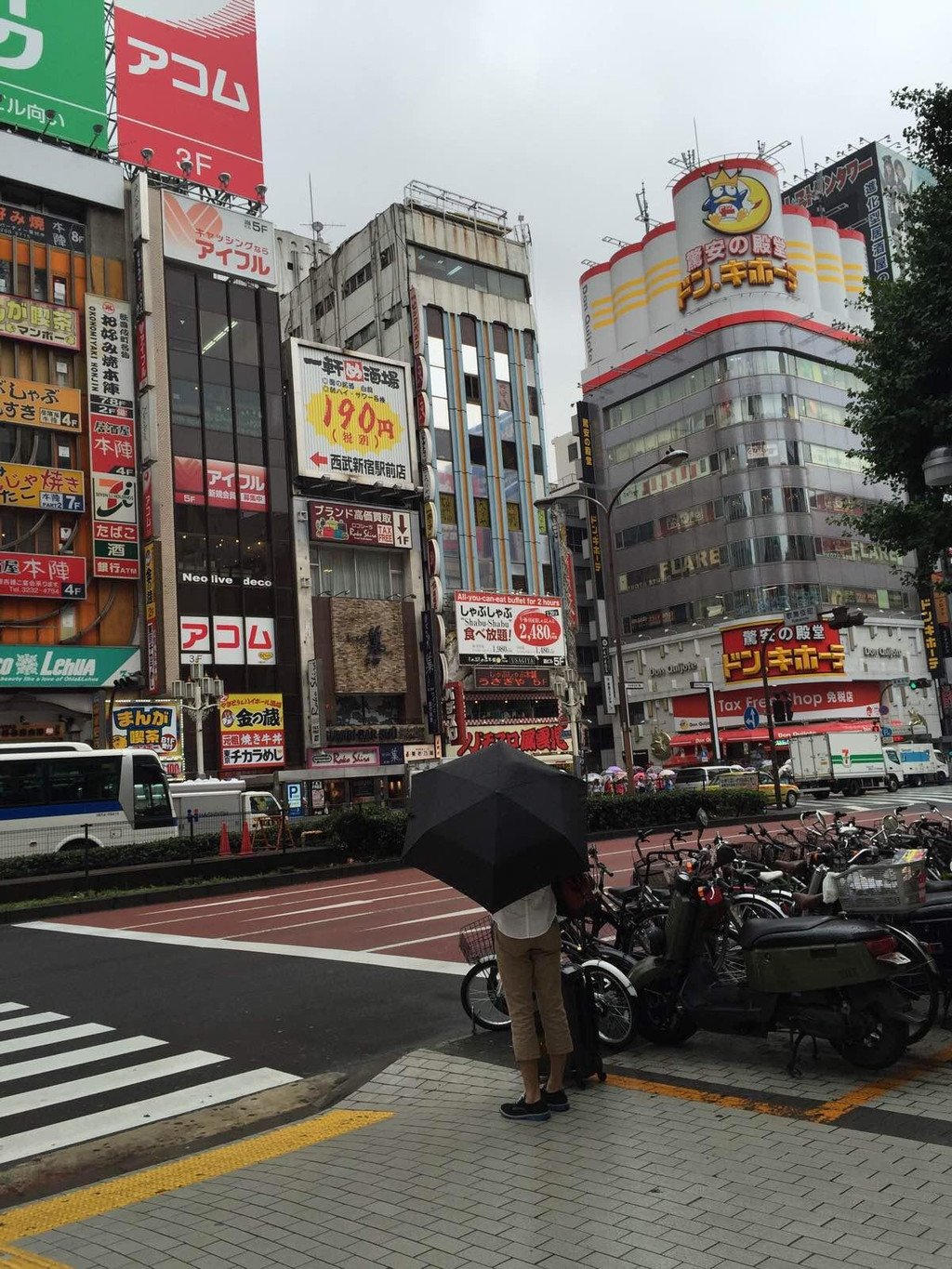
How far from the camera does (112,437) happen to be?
42.1 meters

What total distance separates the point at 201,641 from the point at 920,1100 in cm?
3988

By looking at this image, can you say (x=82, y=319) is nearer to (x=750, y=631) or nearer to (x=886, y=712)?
(x=750, y=631)

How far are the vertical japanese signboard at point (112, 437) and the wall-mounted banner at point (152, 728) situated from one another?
19.2 feet

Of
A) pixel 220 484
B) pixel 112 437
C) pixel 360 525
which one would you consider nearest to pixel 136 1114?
pixel 112 437

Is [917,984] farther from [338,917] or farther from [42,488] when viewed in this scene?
[42,488]

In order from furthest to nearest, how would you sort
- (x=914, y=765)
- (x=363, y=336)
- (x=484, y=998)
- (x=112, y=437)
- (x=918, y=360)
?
1. (x=363, y=336)
2. (x=914, y=765)
3. (x=112, y=437)
4. (x=918, y=360)
5. (x=484, y=998)

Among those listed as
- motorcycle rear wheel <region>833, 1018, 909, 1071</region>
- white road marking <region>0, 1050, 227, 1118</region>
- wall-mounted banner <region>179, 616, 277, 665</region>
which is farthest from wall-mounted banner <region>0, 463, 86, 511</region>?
motorcycle rear wheel <region>833, 1018, 909, 1071</region>

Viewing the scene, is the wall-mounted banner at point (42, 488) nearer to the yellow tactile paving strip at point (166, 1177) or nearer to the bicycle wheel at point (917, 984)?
the yellow tactile paving strip at point (166, 1177)

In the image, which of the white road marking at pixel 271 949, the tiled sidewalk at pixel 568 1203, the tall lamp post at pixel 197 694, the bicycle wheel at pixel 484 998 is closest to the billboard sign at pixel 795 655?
the tall lamp post at pixel 197 694

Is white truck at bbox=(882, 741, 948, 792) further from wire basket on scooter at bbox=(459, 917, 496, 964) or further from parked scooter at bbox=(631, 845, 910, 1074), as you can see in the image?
parked scooter at bbox=(631, 845, 910, 1074)

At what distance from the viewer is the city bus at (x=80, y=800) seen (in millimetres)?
24891

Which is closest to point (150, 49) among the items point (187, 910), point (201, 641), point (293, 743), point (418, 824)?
point (201, 641)

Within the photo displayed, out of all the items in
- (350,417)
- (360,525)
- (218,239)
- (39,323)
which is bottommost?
(360,525)

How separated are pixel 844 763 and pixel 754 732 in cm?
1569
